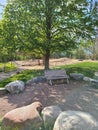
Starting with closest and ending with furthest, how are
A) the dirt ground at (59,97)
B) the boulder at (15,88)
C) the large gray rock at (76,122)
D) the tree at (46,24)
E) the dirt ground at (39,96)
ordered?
the large gray rock at (76,122) < the dirt ground at (59,97) < the dirt ground at (39,96) < the boulder at (15,88) < the tree at (46,24)

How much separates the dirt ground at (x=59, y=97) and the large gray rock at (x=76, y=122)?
4.36 ft

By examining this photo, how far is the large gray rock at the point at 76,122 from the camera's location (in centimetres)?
350

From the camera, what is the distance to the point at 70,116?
3834 mm

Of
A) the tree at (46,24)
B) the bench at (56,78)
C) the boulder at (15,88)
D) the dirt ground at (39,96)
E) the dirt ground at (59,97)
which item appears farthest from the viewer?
the tree at (46,24)

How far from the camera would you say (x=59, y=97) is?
645cm

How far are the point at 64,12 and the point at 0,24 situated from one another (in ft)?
9.51

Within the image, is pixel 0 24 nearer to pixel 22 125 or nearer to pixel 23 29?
pixel 23 29

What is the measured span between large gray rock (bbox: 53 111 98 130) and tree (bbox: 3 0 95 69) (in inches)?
235

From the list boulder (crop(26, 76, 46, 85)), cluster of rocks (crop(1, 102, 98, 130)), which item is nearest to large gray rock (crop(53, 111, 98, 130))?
cluster of rocks (crop(1, 102, 98, 130))

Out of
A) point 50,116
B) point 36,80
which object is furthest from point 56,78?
point 50,116

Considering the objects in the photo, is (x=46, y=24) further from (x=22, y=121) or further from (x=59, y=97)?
(x=22, y=121)

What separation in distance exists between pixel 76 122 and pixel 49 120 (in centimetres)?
84

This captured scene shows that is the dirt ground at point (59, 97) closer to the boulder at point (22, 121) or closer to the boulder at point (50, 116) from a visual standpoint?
the boulder at point (50, 116)

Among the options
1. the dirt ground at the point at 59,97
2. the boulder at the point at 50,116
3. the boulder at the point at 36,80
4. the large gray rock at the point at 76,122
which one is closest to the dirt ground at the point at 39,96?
the dirt ground at the point at 59,97
